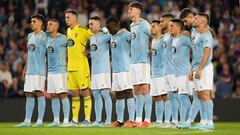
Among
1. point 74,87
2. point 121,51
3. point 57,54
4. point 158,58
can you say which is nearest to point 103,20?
point 57,54

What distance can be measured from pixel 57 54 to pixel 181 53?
3294 millimetres

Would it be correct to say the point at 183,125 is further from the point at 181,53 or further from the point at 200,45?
the point at 200,45

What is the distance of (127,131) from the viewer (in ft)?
56.3

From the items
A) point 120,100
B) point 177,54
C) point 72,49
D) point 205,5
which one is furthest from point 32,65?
point 205,5

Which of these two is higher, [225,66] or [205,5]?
[205,5]

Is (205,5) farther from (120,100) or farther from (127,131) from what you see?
(127,131)

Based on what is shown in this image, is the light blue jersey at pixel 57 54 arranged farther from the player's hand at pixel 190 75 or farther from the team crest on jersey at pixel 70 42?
the player's hand at pixel 190 75

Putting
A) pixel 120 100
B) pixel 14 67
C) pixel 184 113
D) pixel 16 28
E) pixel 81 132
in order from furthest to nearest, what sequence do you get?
pixel 16 28
pixel 14 67
pixel 120 100
pixel 184 113
pixel 81 132

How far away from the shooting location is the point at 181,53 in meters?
18.6

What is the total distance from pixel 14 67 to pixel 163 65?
722 cm

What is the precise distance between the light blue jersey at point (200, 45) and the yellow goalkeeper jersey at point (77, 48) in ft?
10.5

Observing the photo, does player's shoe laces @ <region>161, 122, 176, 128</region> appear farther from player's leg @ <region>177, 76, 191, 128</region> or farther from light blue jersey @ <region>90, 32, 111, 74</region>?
light blue jersey @ <region>90, 32, 111, 74</region>

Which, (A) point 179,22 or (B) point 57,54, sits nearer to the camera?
(A) point 179,22

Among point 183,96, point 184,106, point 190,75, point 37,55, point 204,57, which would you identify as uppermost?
point 37,55
